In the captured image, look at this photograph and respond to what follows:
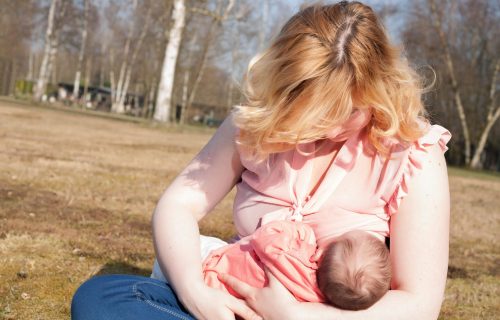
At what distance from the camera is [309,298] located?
1.89m

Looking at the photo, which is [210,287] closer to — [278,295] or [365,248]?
[278,295]

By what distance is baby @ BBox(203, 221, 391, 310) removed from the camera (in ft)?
6.00

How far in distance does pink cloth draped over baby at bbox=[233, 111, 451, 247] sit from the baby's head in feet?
0.33

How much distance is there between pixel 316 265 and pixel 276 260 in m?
0.13

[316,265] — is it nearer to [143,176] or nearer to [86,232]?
[86,232]

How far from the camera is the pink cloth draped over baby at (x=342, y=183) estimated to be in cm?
201

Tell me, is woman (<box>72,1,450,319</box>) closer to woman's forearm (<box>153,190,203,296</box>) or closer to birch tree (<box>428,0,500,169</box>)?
woman's forearm (<box>153,190,203,296</box>)

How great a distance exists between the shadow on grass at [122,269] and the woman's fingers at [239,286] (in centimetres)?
149

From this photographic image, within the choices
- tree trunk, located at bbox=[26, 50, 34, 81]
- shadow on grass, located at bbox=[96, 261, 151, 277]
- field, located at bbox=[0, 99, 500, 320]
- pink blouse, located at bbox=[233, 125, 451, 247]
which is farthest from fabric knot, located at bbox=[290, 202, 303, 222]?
tree trunk, located at bbox=[26, 50, 34, 81]

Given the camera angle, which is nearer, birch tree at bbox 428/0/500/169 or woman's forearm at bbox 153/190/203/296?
woman's forearm at bbox 153/190/203/296

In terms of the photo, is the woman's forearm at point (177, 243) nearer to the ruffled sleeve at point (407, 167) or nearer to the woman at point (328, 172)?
the woman at point (328, 172)

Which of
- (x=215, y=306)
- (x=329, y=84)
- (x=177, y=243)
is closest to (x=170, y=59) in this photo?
(x=177, y=243)

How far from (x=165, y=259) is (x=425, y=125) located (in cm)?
97

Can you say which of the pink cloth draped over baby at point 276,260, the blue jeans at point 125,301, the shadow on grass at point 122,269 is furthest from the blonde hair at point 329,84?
the shadow on grass at point 122,269
